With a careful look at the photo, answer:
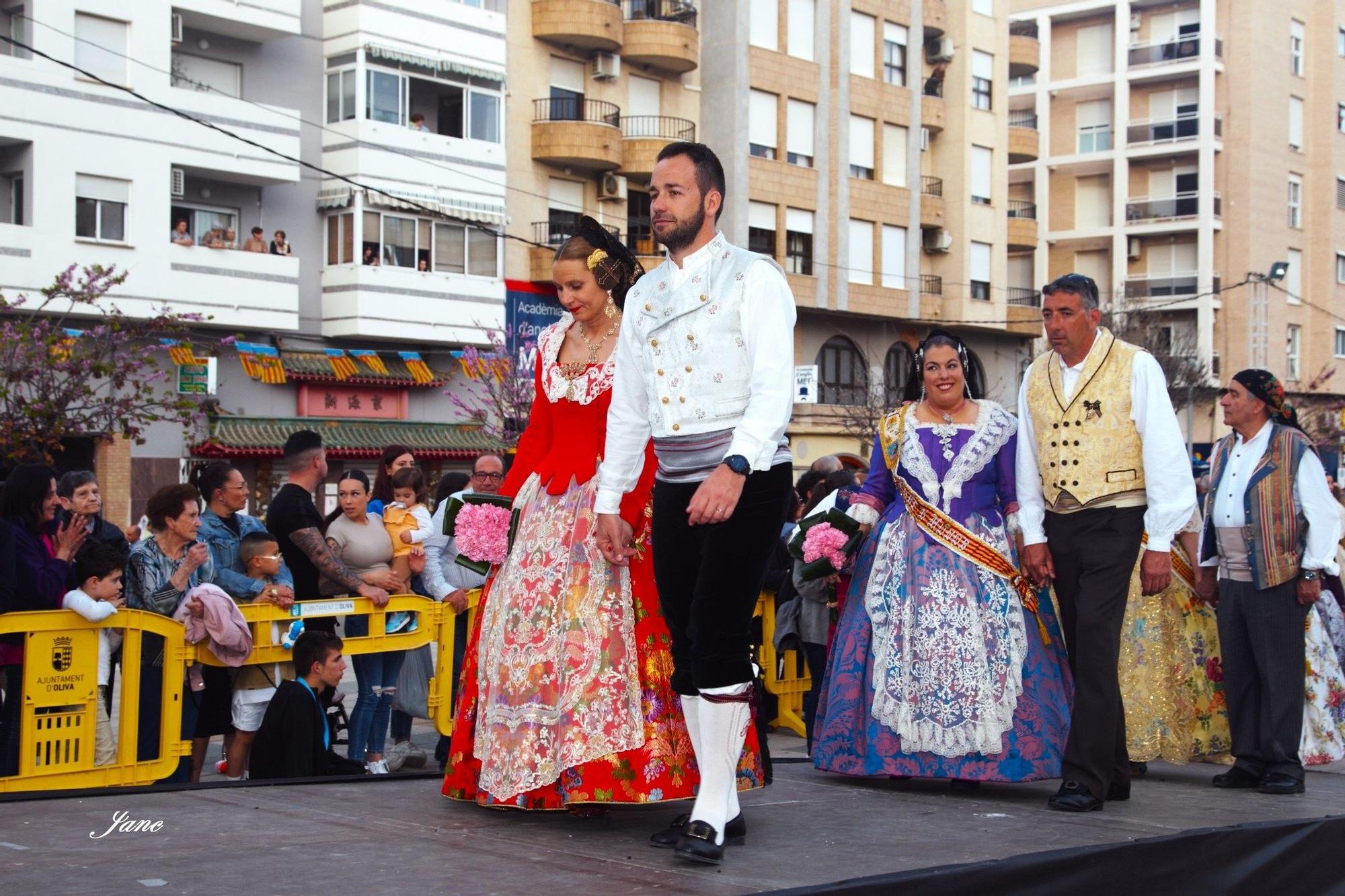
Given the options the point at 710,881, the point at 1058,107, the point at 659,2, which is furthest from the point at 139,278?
the point at 1058,107

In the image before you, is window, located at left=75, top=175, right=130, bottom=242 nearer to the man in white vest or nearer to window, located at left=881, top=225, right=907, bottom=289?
window, located at left=881, top=225, right=907, bottom=289

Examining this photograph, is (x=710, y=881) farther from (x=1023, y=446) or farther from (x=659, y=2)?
(x=659, y=2)

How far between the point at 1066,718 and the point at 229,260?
25797 millimetres

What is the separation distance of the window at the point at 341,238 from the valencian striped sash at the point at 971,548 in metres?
26.7

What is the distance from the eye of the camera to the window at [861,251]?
136 feet

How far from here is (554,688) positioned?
5.45 meters

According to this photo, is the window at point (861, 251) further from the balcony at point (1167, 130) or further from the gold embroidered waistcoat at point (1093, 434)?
the gold embroidered waistcoat at point (1093, 434)

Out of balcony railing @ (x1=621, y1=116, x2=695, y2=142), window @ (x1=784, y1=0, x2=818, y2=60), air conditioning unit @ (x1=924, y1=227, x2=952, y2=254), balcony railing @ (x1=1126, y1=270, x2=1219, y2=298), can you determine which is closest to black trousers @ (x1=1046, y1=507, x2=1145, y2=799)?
balcony railing @ (x1=621, y1=116, x2=695, y2=142)

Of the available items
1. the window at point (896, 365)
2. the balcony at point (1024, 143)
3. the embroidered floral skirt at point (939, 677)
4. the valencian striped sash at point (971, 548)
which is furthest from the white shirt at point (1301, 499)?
the balcony at point (1024, 143)

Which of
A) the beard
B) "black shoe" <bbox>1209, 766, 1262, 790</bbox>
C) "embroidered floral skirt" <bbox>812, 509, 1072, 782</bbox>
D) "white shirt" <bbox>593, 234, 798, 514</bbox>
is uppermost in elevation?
the beard

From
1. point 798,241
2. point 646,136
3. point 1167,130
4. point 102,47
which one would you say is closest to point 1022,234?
point 1167,130

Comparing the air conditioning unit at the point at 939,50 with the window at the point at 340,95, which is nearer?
the window at the point at 340,95

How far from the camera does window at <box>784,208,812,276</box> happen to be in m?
39.9

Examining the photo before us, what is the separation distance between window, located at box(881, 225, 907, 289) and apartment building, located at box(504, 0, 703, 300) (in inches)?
270
